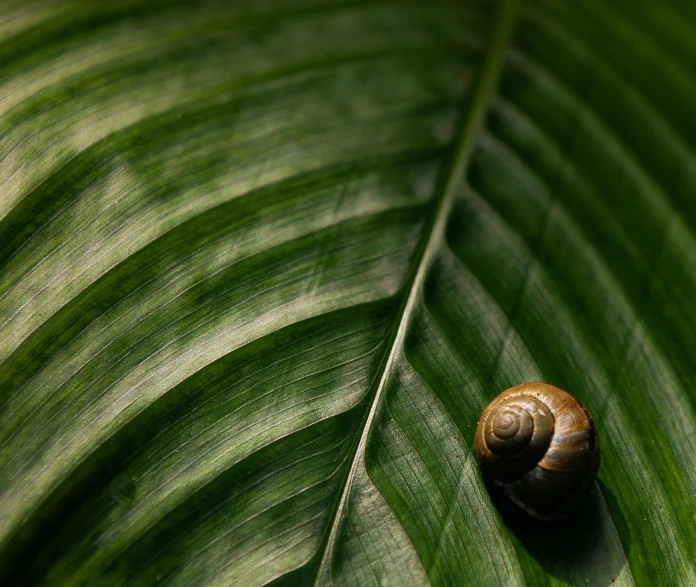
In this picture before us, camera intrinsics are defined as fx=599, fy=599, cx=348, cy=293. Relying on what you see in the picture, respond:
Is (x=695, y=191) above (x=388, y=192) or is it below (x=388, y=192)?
below

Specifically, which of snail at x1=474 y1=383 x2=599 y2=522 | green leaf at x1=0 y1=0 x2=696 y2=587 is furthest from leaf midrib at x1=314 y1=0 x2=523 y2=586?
snail at x1=474 y1=383 x2=599 y2=522

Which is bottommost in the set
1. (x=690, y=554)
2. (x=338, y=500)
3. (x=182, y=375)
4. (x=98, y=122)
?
(x=690, y=554)

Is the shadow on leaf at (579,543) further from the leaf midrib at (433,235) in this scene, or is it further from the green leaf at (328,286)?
the leaf midrib at (433,235)

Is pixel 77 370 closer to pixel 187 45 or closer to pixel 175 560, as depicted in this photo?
pixel 175 560

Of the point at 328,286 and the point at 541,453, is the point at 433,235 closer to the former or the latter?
the point at 328,286

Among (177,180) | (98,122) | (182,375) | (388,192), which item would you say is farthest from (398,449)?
(98,122)

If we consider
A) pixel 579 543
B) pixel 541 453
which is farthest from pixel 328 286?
pixel 579 543
